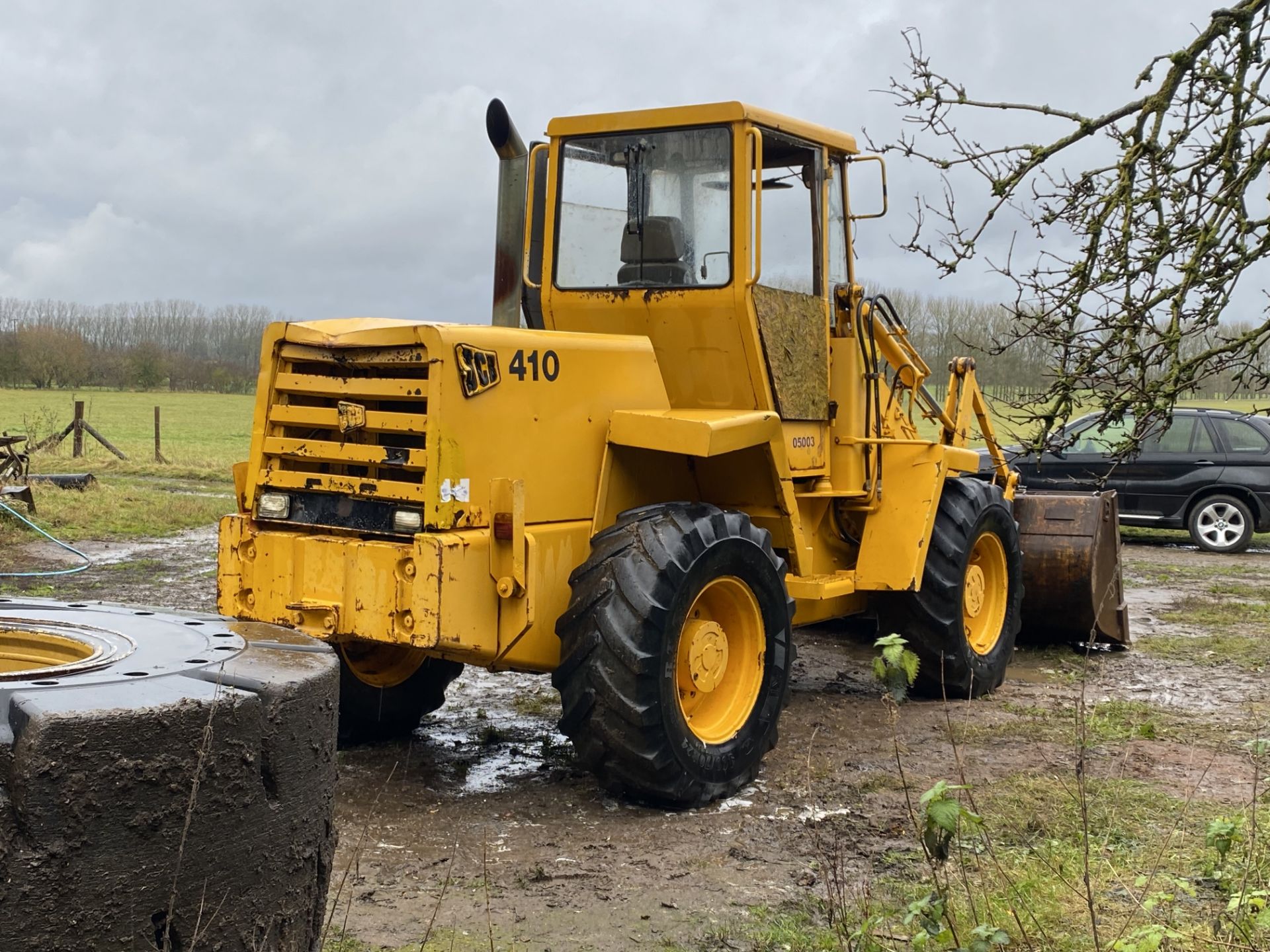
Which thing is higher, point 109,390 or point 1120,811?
point 109,390

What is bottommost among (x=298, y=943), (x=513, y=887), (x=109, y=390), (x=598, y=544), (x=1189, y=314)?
(x=513, y=887)

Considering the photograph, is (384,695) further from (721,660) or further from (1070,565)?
(1070,565)

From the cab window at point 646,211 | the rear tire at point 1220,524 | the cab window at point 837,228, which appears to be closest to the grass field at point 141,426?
the rear tire at point 1220,524

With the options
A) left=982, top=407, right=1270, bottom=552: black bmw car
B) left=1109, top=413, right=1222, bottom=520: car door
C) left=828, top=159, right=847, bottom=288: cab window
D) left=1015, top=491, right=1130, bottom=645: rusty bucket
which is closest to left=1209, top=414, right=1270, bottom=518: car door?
left=982, top=407, right=1270, bottom=552: black bmw car

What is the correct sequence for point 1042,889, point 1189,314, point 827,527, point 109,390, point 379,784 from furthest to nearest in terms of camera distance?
point 109,390
point 827,527
point 379,784
point 1189,314
point 1042,889

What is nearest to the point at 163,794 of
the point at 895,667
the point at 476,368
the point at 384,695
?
the point at 895,667

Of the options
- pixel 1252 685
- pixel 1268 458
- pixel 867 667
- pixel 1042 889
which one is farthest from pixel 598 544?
pixel 1268 458

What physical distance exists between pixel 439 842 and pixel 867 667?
447cm

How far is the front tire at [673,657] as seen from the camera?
17.6 ft

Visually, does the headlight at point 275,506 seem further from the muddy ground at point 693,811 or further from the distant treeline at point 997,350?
the distant treeline at point 997,350

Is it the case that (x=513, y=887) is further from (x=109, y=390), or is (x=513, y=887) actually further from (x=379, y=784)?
(x=109, y=390)

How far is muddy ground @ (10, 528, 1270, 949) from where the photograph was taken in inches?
176

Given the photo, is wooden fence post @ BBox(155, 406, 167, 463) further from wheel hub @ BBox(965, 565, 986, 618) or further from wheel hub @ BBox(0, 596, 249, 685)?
wheel hub @ BBox(0, 596, 249, 685)

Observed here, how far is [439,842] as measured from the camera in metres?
5.21
